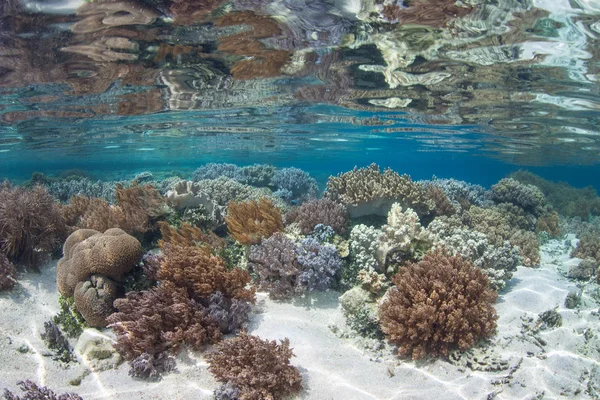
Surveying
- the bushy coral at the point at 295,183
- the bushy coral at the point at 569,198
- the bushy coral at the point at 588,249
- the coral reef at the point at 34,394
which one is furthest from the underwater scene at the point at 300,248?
the bushy coral at the point at 569,198

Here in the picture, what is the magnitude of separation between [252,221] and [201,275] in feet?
6.59

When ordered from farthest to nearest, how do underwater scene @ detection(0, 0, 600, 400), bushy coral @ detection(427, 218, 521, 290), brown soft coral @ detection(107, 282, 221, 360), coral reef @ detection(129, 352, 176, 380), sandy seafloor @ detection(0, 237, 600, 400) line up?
bushy coral @ detection(427, 218, 521, 290) → brown soft coral @ detection(107, 282, 221, 360) → underwater scene @ detection(0, 0, 600, 400) → coral reef @ detection(129, 352, 176, 380) → sandy seafloor @ detection(0, 237, 600, 400)

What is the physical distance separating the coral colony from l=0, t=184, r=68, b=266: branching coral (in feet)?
0.08

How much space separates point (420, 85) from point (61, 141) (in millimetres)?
31697

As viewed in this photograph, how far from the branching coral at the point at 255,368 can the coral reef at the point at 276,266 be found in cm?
176

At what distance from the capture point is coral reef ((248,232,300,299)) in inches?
253

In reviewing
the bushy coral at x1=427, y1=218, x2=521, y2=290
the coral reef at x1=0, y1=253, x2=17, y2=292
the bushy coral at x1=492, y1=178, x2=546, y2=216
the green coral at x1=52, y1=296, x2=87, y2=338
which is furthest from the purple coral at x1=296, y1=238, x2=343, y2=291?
the bushy coral at x1=492, y1=178, x2=546, y2=216

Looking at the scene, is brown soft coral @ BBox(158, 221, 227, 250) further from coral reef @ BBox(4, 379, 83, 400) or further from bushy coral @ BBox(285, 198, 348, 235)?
coral reef @ BBox(4, 379, 83, 400)

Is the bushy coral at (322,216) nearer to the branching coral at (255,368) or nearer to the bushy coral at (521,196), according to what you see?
the branching coral at (255,368)

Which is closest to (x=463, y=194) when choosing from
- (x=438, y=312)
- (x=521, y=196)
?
(x=521, y=196)

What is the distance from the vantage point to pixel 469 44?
9.56m

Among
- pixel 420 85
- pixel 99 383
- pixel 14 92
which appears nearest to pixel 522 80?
pixel 420 85

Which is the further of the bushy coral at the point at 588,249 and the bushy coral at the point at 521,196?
the bushy coral at the point at 521,196

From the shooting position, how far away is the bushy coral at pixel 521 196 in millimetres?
13281
